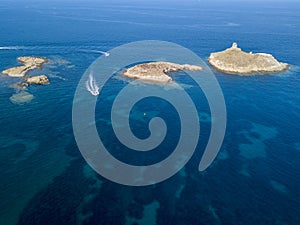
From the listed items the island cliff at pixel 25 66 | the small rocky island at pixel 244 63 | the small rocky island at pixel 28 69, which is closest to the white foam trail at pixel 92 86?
the small rocky island at pixel 28 69

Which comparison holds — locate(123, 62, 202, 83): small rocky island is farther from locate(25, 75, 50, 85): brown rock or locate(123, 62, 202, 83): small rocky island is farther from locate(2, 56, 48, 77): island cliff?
locate(2, 56, 48, 77): island cliff

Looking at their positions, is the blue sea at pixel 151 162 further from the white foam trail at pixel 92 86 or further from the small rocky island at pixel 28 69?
the small rocky island at pixel 28 69

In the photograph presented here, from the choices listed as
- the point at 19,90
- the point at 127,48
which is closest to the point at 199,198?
the point at 19,90

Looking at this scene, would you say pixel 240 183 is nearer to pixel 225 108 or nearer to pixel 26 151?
pixel 225 108

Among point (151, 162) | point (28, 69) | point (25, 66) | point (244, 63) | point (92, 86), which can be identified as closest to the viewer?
point (151, 162)

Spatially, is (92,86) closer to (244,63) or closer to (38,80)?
(38,80)

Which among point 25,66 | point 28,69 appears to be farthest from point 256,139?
point 25,66

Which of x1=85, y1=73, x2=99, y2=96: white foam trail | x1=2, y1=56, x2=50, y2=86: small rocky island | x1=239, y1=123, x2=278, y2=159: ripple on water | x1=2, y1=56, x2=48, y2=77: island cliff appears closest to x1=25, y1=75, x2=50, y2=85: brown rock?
x1=2, y1=56, x2=50, y2=86: small rocky island
